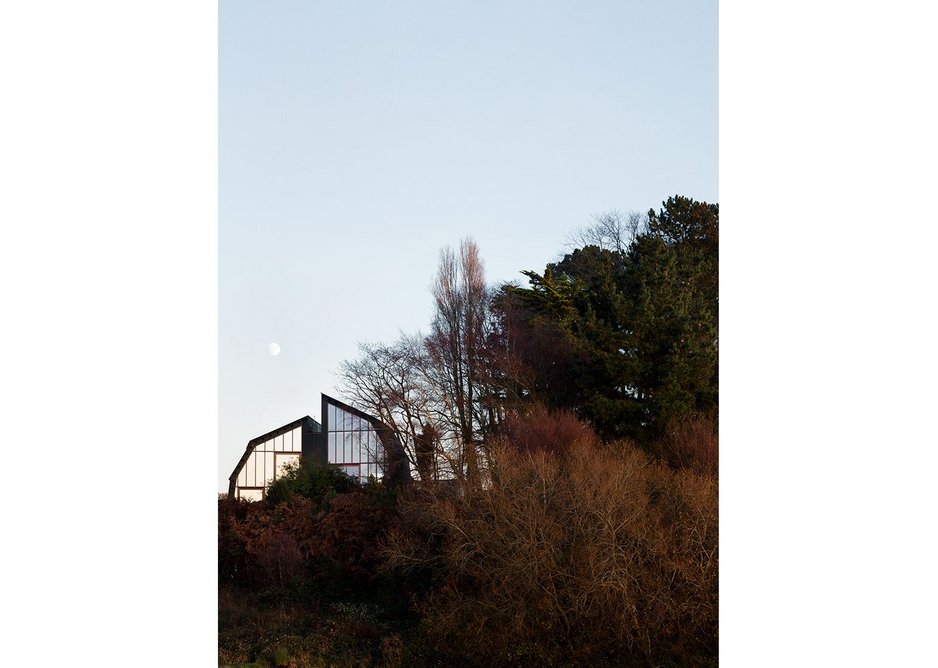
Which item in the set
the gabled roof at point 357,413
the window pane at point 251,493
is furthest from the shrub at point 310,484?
the window pane at point 251,493

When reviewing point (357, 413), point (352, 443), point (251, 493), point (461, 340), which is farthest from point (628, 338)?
point (251, 493)

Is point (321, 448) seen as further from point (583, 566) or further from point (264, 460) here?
point (583, 566)

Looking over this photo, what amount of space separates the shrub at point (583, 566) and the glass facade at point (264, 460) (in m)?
5.50

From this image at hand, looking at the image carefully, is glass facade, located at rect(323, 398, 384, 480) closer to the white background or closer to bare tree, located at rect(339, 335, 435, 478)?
bare tree, located at rect(339, 335, 435, 478)

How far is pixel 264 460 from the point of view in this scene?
11.9 m

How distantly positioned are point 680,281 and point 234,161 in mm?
6006

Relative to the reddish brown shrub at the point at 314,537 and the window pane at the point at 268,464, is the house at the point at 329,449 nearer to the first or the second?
the window pane at the point at 268,464

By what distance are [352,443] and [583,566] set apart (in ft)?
17.5

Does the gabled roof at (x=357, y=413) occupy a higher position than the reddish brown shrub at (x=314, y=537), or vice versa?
the gabled roof at (x=357, y=413)

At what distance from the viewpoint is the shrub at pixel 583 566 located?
19.3ft

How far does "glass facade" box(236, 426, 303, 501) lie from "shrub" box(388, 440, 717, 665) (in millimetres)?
5501

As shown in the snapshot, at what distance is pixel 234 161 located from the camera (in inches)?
460
